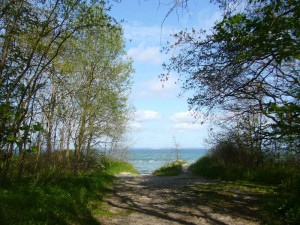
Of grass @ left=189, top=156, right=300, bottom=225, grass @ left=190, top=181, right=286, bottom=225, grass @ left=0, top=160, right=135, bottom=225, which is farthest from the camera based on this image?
grass @ left=190, top=181, right=286, bottom=225

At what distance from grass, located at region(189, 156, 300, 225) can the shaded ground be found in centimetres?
32

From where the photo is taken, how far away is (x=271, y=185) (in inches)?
523

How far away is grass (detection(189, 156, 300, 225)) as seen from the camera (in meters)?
8.37

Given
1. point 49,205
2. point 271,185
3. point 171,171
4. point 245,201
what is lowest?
point 171,171

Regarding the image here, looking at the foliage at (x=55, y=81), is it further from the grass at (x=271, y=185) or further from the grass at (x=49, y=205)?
the grass at (x=271, y=185)

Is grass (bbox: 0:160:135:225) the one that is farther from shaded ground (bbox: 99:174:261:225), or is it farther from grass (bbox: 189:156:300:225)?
grass (bbox: 189:156:300:225)

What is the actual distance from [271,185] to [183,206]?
5054 mm

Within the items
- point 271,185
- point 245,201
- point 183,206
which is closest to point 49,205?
point 183,206

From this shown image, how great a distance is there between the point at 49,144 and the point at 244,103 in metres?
9.25

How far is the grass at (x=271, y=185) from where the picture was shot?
837cm

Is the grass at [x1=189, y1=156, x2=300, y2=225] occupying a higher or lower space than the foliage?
lower

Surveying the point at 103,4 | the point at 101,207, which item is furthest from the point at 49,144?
the point at 103,4

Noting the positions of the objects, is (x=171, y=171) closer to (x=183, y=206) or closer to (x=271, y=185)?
(x=271, y=185)

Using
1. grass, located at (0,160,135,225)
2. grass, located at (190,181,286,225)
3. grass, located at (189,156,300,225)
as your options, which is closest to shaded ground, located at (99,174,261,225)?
grass, located at (190,181,286,225)
